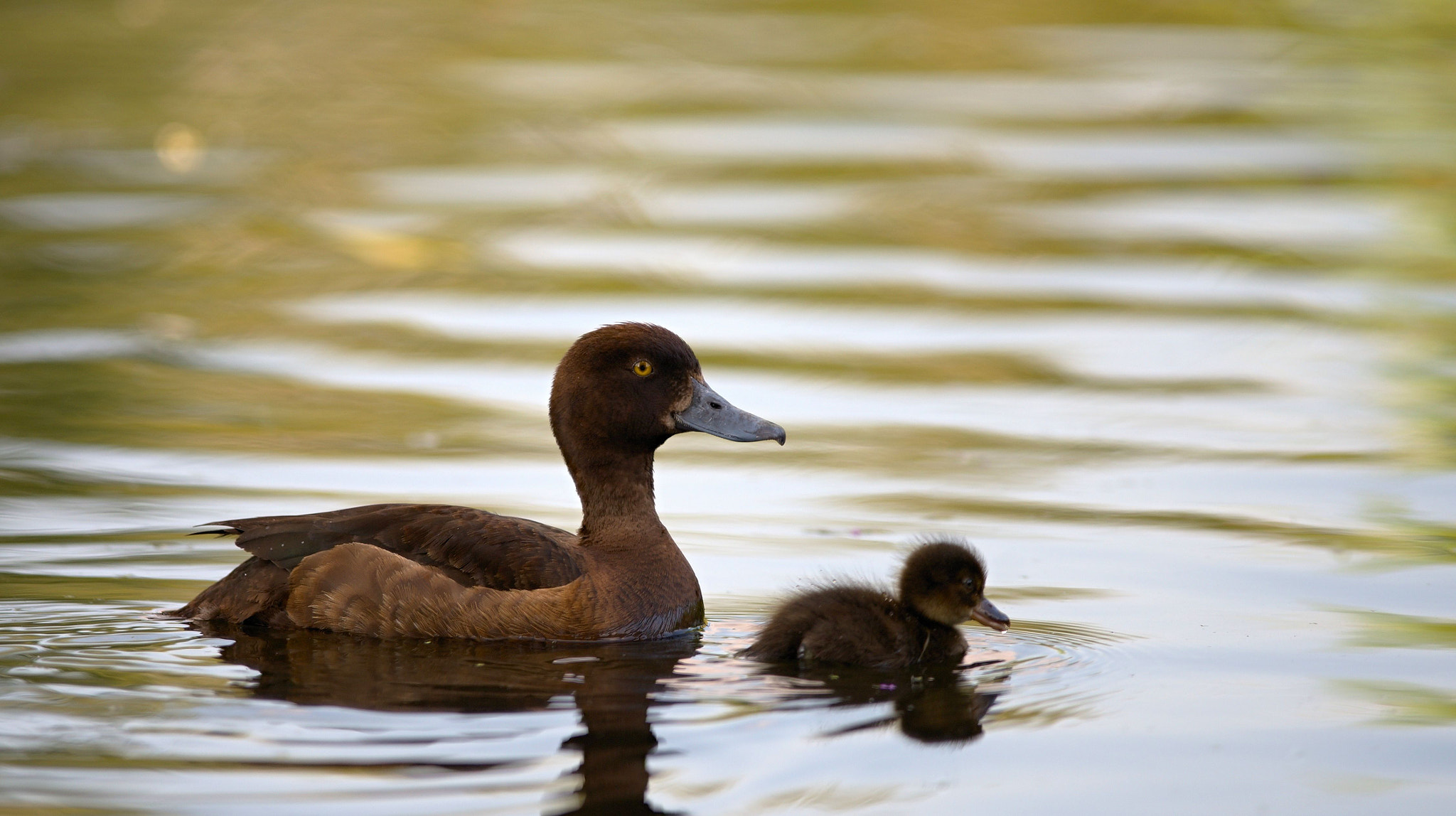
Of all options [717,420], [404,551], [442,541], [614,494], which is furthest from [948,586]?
[404,551]

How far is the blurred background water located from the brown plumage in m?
0.19

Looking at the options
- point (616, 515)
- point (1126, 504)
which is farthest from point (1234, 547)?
point (616, 515)

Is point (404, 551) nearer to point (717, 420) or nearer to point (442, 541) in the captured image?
point (442, 541)

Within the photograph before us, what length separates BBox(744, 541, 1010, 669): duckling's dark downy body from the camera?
7129mm

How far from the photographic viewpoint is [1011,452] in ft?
34.9

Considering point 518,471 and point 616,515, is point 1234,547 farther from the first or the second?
point 518,471

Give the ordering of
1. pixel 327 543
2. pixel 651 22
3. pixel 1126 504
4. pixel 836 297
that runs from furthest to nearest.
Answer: pixel 651 22 → pixel 836 297 → pixel 1126 504 → pixel 327 543

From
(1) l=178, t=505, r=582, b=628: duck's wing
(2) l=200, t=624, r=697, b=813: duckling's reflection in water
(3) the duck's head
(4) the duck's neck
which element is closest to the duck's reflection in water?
(2) l=200, t=624, r=697, b=813: duckling's reflection in water

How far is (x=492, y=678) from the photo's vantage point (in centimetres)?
691

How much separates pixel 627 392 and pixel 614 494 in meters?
0.40

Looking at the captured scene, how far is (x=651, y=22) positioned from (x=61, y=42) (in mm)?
6686

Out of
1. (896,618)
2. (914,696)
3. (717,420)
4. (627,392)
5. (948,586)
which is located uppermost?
(627,392)

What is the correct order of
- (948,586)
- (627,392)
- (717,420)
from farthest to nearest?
(717,420), (627,392), (948,586)

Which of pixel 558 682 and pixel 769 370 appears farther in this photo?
pixel 769 370
